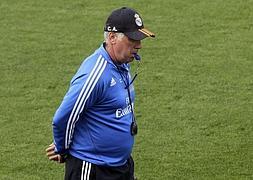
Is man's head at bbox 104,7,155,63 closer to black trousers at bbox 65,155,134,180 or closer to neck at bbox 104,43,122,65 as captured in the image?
neck at bbox 104,43,122,65

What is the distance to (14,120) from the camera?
8.04 m

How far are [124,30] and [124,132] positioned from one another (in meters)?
0.67

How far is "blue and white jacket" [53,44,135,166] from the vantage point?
4.41 metres

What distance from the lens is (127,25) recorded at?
14.7 feet

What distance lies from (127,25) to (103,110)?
558 millimetres

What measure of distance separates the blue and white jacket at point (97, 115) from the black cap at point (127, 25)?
0.18 metres

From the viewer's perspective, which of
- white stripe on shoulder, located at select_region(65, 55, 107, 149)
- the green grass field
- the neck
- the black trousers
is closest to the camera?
white stripe on shoulder, located at select_region(65, 55, 107, 149)

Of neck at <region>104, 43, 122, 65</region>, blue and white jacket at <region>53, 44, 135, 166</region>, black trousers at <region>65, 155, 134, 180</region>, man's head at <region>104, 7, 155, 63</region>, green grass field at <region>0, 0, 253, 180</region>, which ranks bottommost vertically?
green grass field at <region>0, 0, 253, 180</region>

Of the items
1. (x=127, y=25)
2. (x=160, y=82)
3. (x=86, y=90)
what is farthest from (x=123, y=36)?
(x=160, y=82)

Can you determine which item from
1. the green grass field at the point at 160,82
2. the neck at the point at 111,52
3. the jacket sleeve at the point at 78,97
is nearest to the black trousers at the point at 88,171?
the jacket sleeve at the point at 78,97

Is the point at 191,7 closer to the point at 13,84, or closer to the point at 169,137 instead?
the point at 13,84

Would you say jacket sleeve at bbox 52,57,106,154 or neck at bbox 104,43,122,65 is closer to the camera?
jacket sleeve at bbox 52,57,106,154

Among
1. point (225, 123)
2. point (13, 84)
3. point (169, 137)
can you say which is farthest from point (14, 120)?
point (225, 123)

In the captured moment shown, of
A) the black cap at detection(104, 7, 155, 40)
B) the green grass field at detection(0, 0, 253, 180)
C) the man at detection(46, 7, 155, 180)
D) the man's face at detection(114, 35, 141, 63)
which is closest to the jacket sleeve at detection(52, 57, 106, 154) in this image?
the man at detection(46, 7, 155, 180)
